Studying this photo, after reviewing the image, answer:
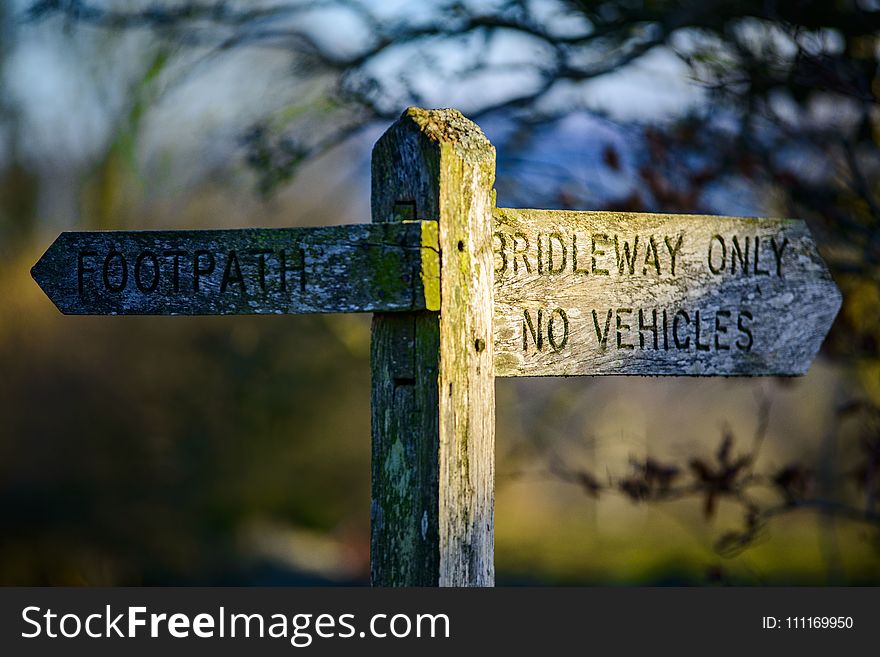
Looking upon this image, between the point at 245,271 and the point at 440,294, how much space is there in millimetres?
401

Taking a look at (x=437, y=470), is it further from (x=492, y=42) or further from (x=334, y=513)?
(x=334, y=513)

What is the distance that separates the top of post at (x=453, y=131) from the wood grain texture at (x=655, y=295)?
0.13 m

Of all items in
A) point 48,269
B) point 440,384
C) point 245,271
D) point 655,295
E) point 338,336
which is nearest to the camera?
point 440,384

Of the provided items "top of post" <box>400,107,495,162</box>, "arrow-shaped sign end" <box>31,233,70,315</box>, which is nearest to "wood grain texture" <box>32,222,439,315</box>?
"arrow-shaped sign end" <box>31,233,70,315</box>

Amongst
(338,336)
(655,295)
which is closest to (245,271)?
(655,295)

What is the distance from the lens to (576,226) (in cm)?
204

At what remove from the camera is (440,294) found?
70.8 inches

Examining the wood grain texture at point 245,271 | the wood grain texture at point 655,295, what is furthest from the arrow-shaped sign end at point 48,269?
the wood grain texture at point 655,295

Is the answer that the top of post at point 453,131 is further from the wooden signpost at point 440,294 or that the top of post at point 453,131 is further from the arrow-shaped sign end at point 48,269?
the arrow-shaped sign end at point 48,269

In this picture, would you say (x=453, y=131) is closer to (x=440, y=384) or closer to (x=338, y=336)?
(x=440, y=384)

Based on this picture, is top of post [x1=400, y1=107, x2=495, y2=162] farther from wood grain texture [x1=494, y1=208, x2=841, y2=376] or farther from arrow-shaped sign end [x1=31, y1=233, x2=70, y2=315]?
arrow-shaped sign end [x1=31, y1=233, x2=70, y2=315]

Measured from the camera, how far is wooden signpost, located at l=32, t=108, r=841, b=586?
181 cm

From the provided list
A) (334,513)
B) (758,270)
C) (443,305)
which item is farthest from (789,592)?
(334,513)

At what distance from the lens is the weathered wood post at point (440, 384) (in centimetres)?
181
